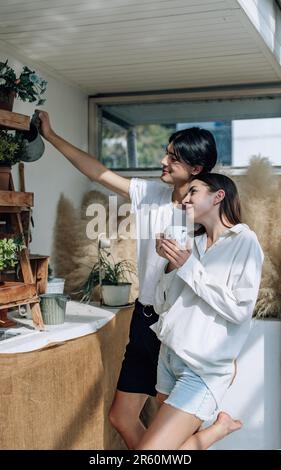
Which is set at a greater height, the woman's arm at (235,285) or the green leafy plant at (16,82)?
the green leafy plant at (16,82)

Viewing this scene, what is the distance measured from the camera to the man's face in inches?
101

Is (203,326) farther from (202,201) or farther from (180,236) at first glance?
(202,201)

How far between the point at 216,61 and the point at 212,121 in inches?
29.7

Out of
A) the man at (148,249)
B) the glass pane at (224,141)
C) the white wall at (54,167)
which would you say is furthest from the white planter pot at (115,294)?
the glass pane at (224,141)

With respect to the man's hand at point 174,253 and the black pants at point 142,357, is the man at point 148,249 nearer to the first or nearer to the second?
the black pants at point 142,357

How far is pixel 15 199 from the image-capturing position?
99.1 inches

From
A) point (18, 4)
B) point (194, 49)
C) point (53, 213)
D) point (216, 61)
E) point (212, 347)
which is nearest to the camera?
point (212, 347)

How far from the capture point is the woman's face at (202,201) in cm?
231

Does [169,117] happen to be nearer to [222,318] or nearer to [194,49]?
[194,49]

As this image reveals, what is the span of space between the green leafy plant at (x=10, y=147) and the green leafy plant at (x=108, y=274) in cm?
115

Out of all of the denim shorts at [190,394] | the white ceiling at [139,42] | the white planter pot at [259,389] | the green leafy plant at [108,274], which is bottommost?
the white planter pot at [259,389]

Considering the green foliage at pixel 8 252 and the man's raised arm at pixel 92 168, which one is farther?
the man's raised arm at pixel 92 168

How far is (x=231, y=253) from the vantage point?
217 centimetres
